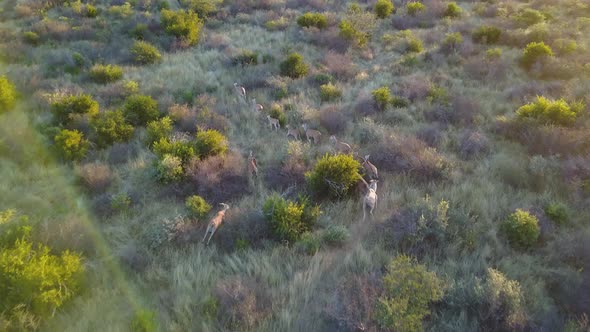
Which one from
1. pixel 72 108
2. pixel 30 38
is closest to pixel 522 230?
pixel 72 108

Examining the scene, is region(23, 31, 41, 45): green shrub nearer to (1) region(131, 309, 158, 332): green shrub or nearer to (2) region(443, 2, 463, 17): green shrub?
(1) region(131, 309, 158, 332): green shrub

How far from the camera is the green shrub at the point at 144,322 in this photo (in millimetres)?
4465

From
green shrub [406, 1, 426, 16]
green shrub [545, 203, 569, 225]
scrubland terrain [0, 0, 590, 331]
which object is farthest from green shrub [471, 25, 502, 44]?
green shrub [545, 203, 569, 225]

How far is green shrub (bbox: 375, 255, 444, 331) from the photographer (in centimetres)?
418

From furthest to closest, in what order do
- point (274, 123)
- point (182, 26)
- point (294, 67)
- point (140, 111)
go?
point (182, 26)
point (294, 67)
point (140, 111)
point (274, 123)

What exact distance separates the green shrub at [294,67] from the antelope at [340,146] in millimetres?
4369

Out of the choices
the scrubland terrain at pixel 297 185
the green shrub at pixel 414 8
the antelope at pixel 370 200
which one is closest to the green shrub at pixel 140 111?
the scrubland terrain at pixel 297 185

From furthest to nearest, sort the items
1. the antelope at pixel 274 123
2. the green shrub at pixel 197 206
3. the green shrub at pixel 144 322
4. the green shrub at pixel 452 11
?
the green shrub at pixel 452 11
the antelope at pixel 274 123
the green shrub at pixel 197 206
the green shrub at pixel 144 322

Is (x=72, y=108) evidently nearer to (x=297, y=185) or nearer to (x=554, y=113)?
(x=297, y=185)

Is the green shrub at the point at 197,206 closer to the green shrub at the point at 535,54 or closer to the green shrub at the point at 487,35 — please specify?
the green shrub at the point at 535,54

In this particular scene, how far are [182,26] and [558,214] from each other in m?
14.0

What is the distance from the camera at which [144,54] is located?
45.0ft

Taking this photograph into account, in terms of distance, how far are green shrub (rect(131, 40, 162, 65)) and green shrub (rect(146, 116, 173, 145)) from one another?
5337 millimetres

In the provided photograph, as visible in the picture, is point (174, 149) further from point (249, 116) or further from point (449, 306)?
point (449, 306)
